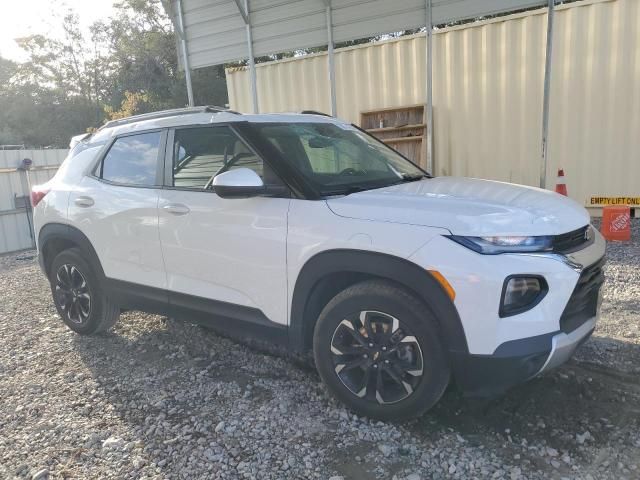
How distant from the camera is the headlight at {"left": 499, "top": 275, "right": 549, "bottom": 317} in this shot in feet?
7.73

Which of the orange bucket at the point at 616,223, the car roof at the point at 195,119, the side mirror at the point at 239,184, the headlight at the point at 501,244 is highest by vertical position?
the car roof at the point at 195,119

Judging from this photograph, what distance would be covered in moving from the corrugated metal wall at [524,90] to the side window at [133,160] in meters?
5.80

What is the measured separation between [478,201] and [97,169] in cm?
305

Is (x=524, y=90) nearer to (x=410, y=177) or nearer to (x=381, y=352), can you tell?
(x=410, y=177)

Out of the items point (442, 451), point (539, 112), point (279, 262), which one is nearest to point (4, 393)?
point (279, 262)

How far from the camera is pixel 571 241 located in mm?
2656

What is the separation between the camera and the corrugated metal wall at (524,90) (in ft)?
23.7

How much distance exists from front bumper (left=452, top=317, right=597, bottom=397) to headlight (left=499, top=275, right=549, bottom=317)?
0.15m

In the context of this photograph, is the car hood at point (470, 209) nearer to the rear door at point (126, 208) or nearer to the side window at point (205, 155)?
the side window at point (205, 155)

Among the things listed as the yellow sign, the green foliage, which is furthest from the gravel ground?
the green foliage

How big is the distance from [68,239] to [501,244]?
11.5 feet

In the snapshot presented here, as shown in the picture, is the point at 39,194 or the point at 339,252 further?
the point at 39,194

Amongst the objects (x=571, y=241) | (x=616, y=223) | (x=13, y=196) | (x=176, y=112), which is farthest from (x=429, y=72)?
(x=13, y=196)

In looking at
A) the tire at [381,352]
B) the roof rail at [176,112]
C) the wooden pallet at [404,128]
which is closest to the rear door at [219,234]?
the roof rail at [176,112]
